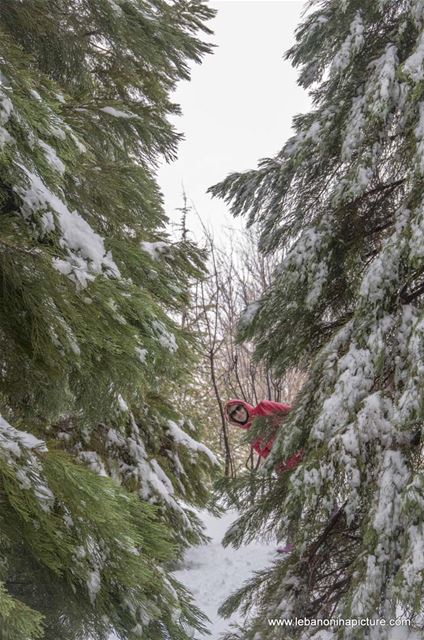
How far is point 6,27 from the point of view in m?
3.42

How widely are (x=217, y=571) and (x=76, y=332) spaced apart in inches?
304

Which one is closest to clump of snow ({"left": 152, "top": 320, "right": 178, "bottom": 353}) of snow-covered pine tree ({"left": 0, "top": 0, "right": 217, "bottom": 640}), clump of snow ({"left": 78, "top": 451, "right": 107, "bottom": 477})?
snow-covered pine tree ({"left": 0, "top": 0, "right": 217, "bottom": 640})

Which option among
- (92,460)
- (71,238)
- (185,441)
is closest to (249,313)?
(185,441)

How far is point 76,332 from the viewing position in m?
1.89

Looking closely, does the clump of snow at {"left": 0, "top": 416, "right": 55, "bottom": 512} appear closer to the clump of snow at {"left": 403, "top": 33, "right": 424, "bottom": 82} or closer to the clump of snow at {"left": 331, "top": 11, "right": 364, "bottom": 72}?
the clump of snow at {"left": 403, "top": 33, "right": 424, "bottom": 82}

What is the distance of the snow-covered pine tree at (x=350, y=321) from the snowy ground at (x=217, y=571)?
11.4 feet

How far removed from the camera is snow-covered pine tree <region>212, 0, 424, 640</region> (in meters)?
Answer: 2.71

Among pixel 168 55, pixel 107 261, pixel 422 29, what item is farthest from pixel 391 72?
pixel 107 261

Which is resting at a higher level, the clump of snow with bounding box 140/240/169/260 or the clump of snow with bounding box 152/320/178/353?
the clump of snow with bounding box 140/240/169/260

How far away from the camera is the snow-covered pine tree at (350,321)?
8.91 feet

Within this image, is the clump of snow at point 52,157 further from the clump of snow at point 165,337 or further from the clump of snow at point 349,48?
the clump of snow at point 349,48

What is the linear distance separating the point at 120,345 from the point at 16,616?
3.04ft

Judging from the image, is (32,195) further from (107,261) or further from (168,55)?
(168,55)

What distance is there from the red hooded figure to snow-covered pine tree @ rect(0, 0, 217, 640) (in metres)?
1.49
